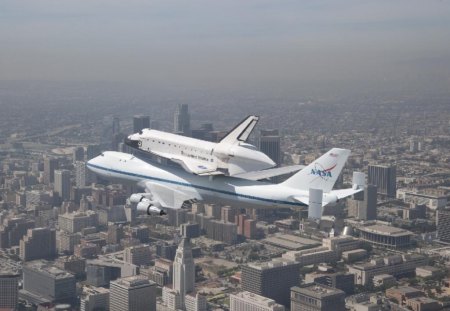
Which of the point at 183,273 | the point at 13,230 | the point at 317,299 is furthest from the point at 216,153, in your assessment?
the point at 13,230

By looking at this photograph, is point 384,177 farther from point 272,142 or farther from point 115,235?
point 115,235

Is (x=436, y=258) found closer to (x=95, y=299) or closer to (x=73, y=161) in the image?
(x=95, y=299)

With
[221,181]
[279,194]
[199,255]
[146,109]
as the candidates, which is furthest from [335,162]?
[146,109]

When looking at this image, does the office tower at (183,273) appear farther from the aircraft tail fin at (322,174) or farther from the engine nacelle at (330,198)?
the engine nacelle at (330,198)

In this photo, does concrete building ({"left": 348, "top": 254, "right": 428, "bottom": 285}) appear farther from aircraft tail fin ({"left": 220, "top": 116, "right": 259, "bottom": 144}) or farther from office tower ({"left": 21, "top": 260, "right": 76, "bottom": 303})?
aircraft tail fin ({"left": 220, "top": 116, "right": 259, "bottom": 144})

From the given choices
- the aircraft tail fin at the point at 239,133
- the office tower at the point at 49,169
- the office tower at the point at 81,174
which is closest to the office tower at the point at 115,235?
the office tower at the point at 81,174

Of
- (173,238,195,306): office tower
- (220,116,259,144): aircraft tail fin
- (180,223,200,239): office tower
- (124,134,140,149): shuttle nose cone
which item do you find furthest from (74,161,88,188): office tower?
(220,116,259,144): aircraft tail fin
